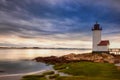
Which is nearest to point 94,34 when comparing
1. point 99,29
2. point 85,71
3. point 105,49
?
point 99,29

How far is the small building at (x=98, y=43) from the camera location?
82.6 m

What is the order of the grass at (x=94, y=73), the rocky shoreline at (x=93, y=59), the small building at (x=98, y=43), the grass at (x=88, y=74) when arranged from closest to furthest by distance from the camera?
1. the grass at (x=94, y=73)
2. the grass at (x=88, y=74)
3. the rocky shoreline at (x=93, y=59)
4. the small building at (x=98, y=43)

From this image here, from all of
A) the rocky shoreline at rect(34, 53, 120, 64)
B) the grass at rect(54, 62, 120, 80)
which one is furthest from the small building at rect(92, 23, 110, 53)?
the grass at rect(54, 62, 120, 80)

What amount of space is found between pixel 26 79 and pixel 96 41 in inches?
2211

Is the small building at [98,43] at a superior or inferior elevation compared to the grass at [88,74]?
superior

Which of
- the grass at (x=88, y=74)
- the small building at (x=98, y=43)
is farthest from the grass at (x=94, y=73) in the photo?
the small building at (x=98, y=43)

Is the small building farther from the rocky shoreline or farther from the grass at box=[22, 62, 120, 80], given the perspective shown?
the grass at box=[22, 62, 120, 80]

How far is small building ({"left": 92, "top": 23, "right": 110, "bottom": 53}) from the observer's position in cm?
8262

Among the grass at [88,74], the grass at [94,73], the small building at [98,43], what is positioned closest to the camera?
the grass at [94,73]

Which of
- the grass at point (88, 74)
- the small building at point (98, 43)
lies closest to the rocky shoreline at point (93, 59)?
the small building at point (98, 43)

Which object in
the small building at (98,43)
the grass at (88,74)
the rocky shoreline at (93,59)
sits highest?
the small building at (98,43)

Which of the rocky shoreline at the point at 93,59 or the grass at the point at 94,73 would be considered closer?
the grass at the point at 94,73

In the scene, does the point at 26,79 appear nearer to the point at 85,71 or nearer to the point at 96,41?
the point at 85,71

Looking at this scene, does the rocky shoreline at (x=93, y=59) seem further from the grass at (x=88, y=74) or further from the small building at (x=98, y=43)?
the grass at (x=88, y=74)
